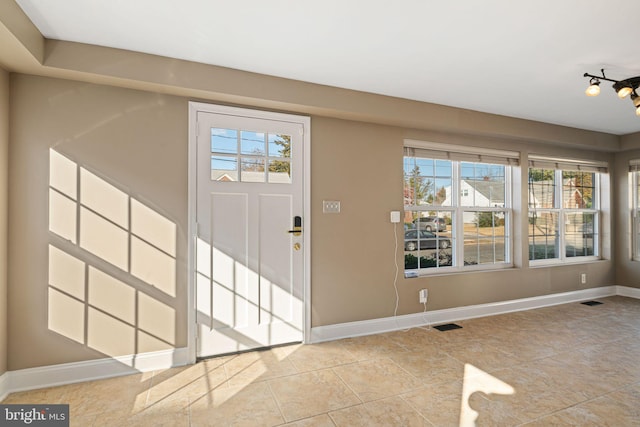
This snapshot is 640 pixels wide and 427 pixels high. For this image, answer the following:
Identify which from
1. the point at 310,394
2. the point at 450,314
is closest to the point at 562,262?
the point at 450,314

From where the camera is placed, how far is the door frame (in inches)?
111

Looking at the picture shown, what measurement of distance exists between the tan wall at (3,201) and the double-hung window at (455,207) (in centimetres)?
353

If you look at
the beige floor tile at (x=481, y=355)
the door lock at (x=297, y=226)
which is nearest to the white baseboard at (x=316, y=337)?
the beige floor tile at (x=481, y=355)

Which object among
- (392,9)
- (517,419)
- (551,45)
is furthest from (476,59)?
(517,419)

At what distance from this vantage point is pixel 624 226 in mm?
5168

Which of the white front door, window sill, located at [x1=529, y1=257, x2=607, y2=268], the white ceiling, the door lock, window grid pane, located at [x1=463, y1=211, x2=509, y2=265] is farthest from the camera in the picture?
window sill, located at [x1=529, y1=257, x2=607, y2=268]

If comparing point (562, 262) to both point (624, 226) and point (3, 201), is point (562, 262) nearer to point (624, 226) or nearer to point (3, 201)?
point (624, 226)

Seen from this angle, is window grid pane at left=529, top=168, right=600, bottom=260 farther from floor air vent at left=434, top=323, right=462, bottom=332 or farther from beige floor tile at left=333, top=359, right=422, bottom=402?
beige floor tile at left=333, top=359, right=422, bottom=402

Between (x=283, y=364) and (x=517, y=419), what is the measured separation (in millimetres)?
1710

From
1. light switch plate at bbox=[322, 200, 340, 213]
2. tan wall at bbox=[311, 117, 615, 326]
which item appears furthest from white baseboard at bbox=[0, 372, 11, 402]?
light switch plate at bbox=[322, 200, 340, 213]

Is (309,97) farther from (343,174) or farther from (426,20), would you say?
(426,20)

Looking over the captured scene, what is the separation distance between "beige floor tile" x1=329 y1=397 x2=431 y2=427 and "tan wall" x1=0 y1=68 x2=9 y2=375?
2.32m

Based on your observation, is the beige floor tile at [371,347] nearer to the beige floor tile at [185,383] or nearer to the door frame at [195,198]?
the door frame at [195,198]

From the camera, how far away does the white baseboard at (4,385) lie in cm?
224
